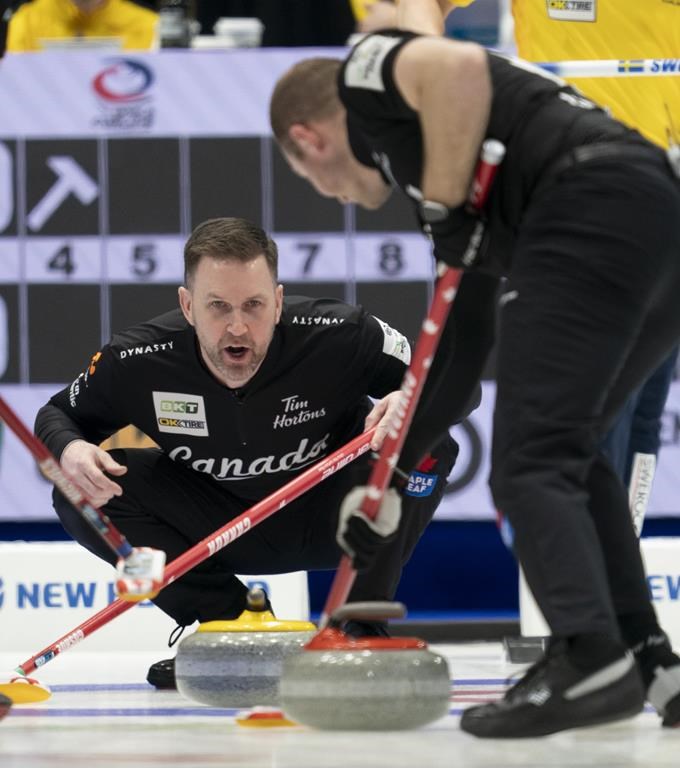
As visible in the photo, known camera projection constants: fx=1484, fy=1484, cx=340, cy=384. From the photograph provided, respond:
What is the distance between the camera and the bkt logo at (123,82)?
476 centimetres

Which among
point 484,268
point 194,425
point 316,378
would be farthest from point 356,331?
point 484,268

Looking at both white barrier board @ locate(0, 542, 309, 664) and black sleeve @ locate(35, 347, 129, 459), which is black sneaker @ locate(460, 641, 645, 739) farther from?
white barrier board @ locate(0, 542, 309, 664)

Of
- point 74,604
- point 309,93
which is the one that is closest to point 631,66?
point 309,93

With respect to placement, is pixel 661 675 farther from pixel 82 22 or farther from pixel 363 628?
pixel 82 22

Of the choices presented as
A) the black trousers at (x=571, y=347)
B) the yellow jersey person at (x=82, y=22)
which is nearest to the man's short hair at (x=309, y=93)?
the black trousers at (x=571, y=347)

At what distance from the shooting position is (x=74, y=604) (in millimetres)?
4309

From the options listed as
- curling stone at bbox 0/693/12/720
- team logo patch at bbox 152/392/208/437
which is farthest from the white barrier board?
curling stone at bbox 0/693/12/720

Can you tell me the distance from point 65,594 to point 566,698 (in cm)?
252

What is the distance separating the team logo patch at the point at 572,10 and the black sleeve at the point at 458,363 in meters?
1.42

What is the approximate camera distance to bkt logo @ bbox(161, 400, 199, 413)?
11.2 feet

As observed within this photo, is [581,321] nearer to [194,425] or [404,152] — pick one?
[404,152]

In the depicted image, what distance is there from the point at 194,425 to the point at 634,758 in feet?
5.48

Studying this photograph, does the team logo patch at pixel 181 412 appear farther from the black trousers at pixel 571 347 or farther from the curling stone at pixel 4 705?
the black trousers at pixel 571 347

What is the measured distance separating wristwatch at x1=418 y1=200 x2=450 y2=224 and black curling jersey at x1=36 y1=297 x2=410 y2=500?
48.6 inches
